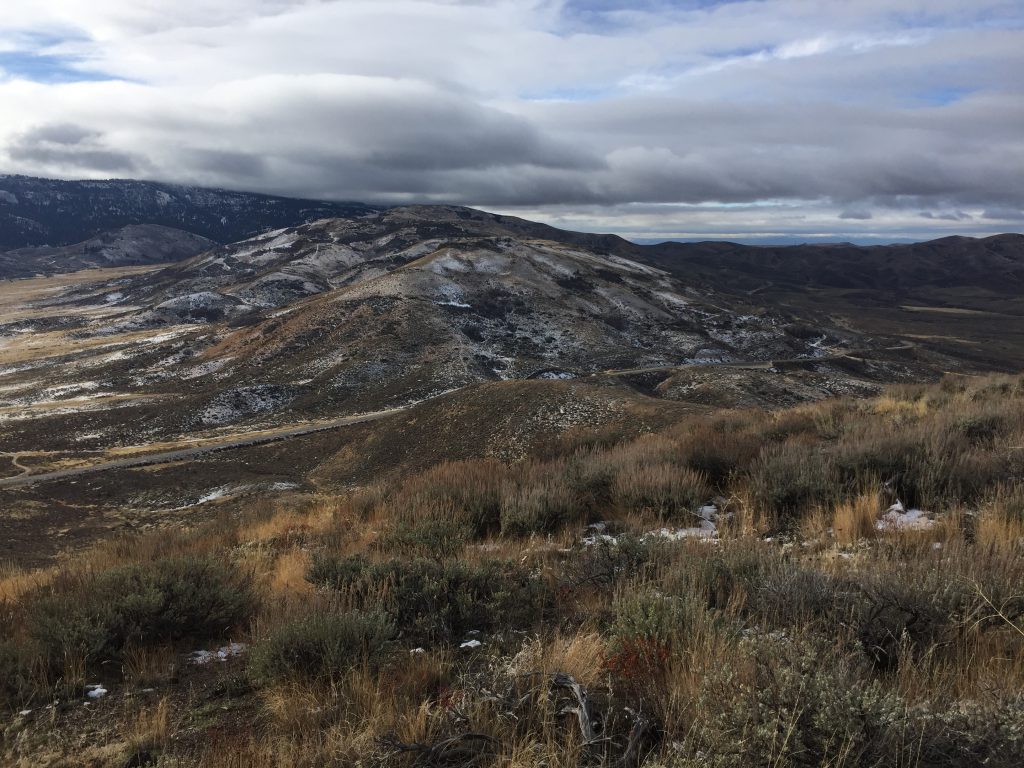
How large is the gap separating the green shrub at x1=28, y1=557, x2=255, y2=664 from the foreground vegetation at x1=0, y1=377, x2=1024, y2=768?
0.02 meters

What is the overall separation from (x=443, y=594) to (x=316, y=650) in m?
1.19

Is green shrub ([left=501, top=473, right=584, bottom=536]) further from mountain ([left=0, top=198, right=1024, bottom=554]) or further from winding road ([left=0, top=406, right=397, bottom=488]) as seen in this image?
winding road ([left=0, top=406, right=397, bottom=488])

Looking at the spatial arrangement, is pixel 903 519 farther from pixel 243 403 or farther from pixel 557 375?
pixel 243 403

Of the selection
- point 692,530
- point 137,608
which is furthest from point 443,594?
point 692,530

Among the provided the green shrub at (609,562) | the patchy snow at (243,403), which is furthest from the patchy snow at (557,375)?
the green shrub at (609,562)

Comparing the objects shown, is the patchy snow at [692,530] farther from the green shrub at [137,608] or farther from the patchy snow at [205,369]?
the patchy snow at [205,369]

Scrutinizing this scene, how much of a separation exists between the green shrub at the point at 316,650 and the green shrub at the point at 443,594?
39 centimetres

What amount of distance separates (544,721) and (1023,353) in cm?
12464

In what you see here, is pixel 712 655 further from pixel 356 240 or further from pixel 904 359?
pixel 356 240

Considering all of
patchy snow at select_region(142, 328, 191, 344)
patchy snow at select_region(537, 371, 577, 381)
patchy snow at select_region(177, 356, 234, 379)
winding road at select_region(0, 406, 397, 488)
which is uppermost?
patchy snow at select_region(142, 328, 191, 344)

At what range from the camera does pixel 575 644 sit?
3594 millimetres

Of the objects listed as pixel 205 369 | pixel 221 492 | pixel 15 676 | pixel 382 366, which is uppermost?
pixel 15 676

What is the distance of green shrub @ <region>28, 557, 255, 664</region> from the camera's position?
4.34m

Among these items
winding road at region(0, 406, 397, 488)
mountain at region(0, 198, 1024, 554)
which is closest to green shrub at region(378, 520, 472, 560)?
mountain at region(0, 198, 1024, 554)
